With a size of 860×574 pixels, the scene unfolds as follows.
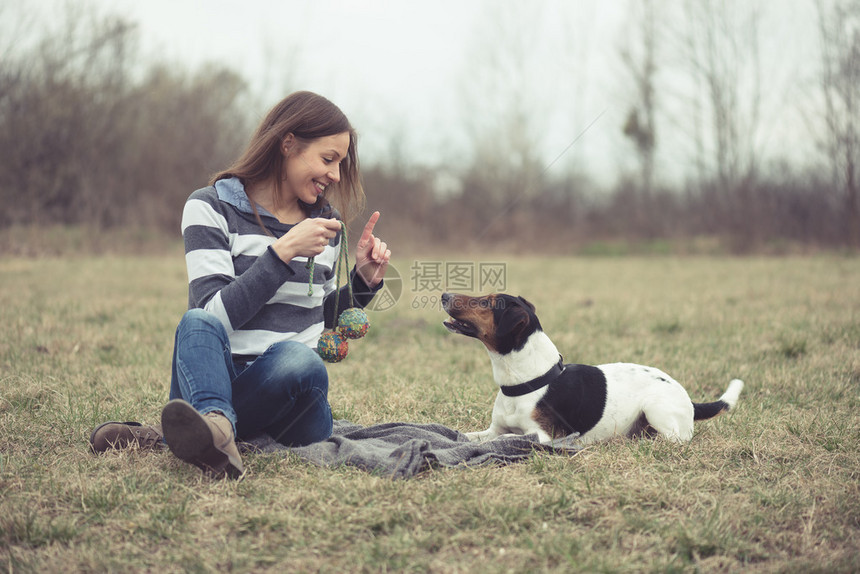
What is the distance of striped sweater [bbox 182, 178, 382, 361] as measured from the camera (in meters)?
2.73

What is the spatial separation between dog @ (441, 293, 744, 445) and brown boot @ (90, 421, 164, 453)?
4.88 ft

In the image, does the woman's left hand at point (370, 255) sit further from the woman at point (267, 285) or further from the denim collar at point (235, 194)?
the denim collar at point (235, 194)

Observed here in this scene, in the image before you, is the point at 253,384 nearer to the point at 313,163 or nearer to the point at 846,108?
the point at 313,163

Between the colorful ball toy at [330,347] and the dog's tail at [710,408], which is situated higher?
the colorful ball toy at [330,347]

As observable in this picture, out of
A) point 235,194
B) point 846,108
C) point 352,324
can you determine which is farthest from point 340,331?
point 846,108

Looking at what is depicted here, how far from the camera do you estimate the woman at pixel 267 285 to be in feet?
8.68

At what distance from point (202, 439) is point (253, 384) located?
413 mm

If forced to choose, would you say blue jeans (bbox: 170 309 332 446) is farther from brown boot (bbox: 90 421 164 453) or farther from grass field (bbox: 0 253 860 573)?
brown boot (bbox: 90 421 164 453)

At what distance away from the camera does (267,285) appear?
2721mm

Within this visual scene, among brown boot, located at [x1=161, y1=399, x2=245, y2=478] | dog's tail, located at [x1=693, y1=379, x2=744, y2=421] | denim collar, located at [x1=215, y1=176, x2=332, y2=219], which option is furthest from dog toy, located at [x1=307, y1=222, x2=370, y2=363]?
dog's tail, located at [x1=693, y1=379, x2=744, y2=421]

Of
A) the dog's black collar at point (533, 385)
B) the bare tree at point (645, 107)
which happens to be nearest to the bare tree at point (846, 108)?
the bare tree at point (645, 107)

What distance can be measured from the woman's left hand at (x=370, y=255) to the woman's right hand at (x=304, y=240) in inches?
15.5

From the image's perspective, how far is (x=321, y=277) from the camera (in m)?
3.19

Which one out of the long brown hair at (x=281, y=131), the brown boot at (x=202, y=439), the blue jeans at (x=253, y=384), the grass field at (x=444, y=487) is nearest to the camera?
the grass field at (x=444, y=487)
